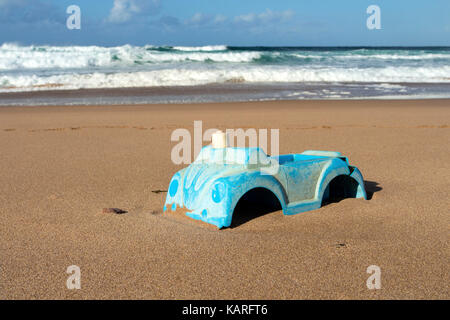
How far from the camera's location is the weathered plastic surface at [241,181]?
3338mm

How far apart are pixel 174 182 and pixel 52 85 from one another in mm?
15372

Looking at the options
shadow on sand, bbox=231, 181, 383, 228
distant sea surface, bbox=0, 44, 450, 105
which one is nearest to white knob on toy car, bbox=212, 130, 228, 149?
shadow on sand, bbox=231, 181, 383, 228

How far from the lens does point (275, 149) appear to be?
6.41 metres

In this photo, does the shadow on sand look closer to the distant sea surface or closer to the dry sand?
the dry sand

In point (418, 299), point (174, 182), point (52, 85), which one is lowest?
point (418, 299)

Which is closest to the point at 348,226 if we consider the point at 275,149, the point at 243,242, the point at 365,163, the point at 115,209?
the point at 243,242

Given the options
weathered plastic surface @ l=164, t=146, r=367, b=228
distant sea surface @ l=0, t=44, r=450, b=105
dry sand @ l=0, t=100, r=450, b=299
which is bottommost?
dry sand @ l=0, t=100, r=450, b=299

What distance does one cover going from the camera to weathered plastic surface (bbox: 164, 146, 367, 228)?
3.34 meters

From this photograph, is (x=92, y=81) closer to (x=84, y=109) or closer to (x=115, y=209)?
(x=84, y=109)

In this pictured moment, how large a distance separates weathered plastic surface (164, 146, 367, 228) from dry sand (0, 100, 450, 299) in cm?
13

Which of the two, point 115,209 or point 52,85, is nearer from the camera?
point 115,209

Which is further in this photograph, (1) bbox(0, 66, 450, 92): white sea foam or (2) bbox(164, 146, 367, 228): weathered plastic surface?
(1) bbox(0, 66, 450, 92): white sea foam

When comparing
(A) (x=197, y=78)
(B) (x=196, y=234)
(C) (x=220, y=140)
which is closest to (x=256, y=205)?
(C) (x=220, y=140)

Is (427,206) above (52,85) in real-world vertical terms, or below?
below
